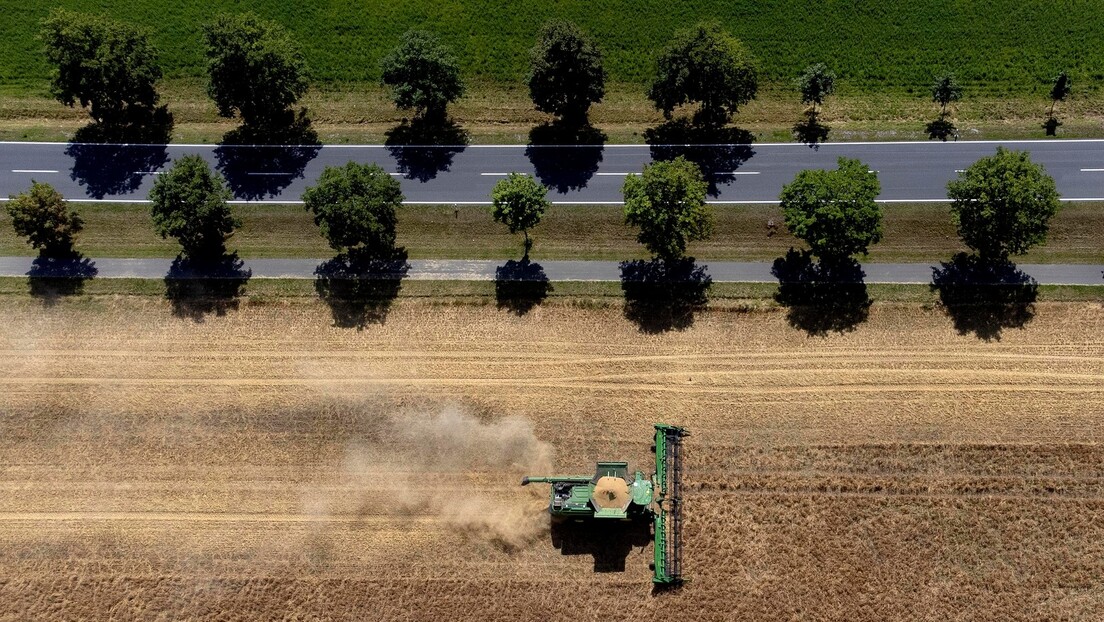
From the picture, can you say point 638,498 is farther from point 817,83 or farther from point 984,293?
point 817,83

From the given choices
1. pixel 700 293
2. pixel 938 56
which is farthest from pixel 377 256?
pixel 938 56

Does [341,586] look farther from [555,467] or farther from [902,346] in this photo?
[902,346]

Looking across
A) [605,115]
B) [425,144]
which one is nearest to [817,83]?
[605,115]

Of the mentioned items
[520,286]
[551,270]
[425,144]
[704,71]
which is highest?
[704,71]

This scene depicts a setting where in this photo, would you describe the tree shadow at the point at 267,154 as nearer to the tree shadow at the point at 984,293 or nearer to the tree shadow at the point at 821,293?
the tree shadow at the point at 821,293

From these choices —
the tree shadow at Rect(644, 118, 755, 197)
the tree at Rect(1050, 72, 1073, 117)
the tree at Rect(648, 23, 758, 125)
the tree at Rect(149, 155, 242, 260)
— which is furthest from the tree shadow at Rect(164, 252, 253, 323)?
the tree at Rect(1050, 72, 1073, 117)

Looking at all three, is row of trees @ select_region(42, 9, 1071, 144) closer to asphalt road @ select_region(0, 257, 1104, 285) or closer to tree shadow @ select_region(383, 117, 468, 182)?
tree shadow @ select_region(383, 117, 468, 182)
